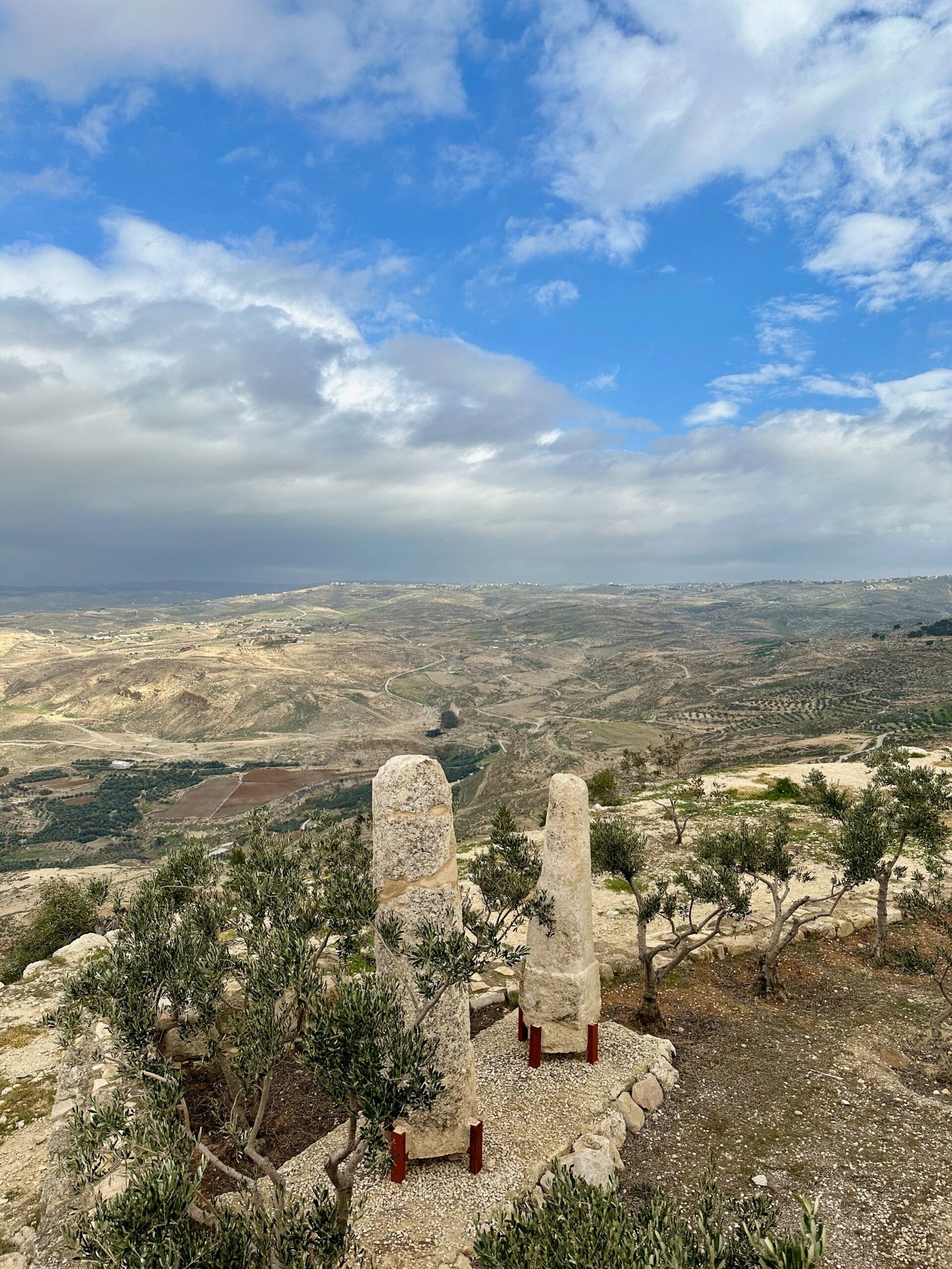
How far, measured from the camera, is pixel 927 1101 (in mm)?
14734

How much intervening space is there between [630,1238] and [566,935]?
974 cm

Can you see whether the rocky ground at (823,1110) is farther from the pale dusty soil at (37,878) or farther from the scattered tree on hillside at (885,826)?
the pale dusty soil at (37,878)

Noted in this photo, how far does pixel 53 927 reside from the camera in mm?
28391

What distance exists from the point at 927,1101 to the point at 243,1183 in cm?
1607

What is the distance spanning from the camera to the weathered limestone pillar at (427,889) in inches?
478

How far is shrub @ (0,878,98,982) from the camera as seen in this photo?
91.9 feet

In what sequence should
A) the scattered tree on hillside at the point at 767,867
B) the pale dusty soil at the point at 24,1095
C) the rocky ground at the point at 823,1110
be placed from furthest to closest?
the scattered tree on hillside at the point at 767,867 < the pale dusty soil at the point at 24,1095 < the rocky ground at the point at 823,1110

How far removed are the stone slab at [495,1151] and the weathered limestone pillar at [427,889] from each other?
73cm

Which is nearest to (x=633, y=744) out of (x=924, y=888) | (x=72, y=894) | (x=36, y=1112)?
(x=924, y=888)

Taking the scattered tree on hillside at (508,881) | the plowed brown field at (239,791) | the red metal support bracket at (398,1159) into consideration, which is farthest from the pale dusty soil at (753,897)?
the plowed brown field at (239,791)

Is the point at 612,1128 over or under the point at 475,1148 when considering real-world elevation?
under

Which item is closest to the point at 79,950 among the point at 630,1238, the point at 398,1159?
the point at 398,1159

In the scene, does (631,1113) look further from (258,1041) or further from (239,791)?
(239,791)

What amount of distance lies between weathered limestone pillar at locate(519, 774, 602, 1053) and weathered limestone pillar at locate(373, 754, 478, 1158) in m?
3.85
